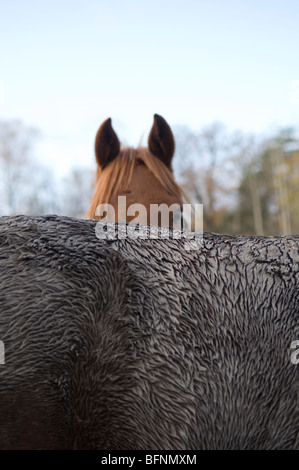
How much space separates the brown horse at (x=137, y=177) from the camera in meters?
2.98

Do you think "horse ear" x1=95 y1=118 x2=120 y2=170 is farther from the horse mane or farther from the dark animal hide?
the dark animal hide

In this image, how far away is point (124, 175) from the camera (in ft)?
10.2

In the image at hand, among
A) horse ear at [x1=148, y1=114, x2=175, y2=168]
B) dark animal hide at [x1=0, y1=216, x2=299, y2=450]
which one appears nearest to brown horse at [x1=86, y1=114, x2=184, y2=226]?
horse ear at [x1=148, y1=114, x2=175, y2=168]

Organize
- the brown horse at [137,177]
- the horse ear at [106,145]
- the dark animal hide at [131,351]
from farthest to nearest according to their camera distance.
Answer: the horse ear at [106,145] < the brown horse at [137,177] < the dark animal hide at [131,351]

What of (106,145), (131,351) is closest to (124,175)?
(106,145)

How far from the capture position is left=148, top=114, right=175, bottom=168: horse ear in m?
3.29

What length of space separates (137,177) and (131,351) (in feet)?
6.22

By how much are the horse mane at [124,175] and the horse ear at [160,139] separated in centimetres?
6

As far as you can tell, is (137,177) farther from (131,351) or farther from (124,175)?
(131,351)

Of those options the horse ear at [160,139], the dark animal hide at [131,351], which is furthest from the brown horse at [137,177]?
the dark animal hide at [131,351]

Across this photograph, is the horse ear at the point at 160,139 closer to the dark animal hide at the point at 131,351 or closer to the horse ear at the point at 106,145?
the horse ear at the point at 106,145

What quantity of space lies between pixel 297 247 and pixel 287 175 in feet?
94.6

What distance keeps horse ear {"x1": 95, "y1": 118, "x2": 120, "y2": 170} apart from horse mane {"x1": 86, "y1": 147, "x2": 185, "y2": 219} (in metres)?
0.05
